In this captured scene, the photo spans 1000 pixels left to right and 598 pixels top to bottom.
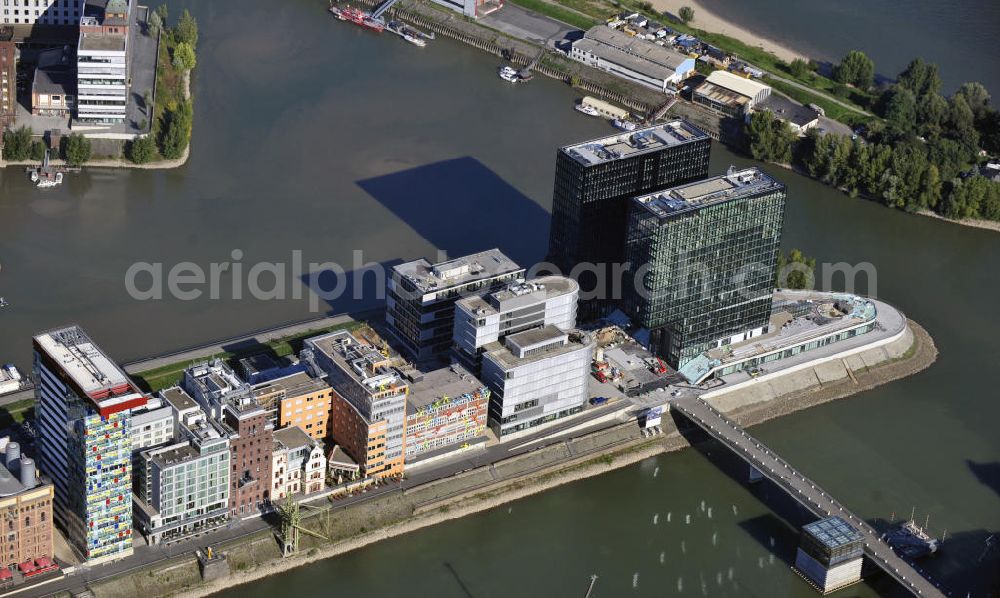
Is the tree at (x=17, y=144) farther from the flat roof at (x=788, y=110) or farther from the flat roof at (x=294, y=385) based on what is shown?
the flat roof at (x=788, y=110)

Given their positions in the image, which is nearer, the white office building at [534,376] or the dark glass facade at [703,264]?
the white office building at [534,376]

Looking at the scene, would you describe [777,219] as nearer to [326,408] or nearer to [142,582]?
[326,408]

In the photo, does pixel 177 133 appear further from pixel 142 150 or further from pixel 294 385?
pixel 294 385

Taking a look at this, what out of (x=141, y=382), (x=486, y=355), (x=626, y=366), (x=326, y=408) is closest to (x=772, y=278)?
(x=626, y=366)

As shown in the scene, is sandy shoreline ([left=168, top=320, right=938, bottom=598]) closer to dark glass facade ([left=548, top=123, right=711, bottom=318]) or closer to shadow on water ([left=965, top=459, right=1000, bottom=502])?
shadow on water ([left=965, top=459, right=1000, bottom=502])

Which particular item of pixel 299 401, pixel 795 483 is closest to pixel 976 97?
pixel 795 483

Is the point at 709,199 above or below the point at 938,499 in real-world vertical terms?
above

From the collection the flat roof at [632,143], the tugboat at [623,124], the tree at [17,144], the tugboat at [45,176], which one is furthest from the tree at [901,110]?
the tree at [17,144]
